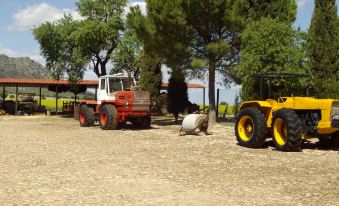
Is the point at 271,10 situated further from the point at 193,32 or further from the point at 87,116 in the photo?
the point at 87,116

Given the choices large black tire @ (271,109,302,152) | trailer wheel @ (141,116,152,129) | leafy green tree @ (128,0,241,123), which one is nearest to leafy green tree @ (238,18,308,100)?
leafy green tree @ (128,0,241,123)

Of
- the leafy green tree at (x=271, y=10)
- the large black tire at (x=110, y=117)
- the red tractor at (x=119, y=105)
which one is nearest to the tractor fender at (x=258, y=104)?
the red tractor at (x=119, y=105)

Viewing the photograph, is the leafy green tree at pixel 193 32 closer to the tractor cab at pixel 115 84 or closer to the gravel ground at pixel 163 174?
the tractor cab at pixel 115 84

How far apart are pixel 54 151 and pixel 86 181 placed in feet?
14.5

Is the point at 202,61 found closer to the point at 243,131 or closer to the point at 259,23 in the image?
the point at 259,23

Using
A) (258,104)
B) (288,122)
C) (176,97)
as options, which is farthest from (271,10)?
(288,122)

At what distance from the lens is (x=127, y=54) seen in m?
30.3

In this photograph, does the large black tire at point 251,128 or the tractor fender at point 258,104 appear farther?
the tractor fender at point 258,104

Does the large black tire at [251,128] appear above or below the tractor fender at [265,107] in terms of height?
below

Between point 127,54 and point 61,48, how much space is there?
436 centimetres

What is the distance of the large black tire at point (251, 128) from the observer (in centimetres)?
1295

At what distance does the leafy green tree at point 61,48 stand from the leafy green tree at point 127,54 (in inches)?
81.5

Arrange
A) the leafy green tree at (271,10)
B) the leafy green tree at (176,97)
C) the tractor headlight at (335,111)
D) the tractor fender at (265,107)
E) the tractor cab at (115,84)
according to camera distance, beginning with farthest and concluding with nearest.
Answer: the leafy green tree at (176,97)
the leafy green tree at (271,10)
the tractor cab at (115,84)
the tractor fender at (265,107)
the tractor headlight at (335,111)

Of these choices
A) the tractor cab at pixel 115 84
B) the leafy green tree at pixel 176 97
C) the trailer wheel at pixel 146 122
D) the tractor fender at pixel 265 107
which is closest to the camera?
the tractor fender at pixel 265 107
